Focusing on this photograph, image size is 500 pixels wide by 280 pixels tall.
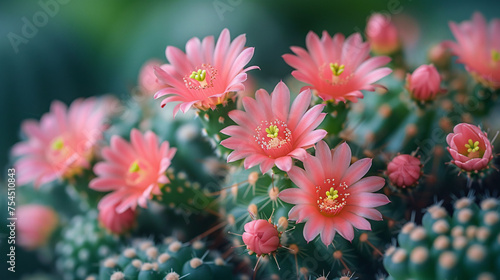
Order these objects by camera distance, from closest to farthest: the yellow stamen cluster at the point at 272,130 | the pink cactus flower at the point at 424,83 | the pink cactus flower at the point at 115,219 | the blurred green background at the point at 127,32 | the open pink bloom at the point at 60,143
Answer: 1. the yellow stamen cluster at the point at 272,130
2. the pink cactus flower at the point at 424,83
3. the pink cactus flower at the point at 115,219
4. the open pink bloom at the point at 60,143
5. the blurred green background at the point at 127,32

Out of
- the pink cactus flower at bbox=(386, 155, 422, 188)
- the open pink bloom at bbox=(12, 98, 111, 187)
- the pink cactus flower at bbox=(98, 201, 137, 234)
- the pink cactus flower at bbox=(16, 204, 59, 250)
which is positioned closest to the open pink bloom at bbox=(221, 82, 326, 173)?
the pink cactus flower at bbox=(386, 155, 422, 188)

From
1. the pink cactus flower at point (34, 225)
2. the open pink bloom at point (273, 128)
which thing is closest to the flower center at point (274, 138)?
the open pink bloom at point (273, 128)

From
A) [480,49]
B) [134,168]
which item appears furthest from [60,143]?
[480,49]

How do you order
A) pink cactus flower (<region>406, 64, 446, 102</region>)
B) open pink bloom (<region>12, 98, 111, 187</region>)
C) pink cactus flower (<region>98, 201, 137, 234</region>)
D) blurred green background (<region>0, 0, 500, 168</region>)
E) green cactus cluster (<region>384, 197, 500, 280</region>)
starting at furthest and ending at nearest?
blurred green background (<region>0, 0, 500, 168</region>) < open pink bloom (<region>12, 98, 111, 187</region>) < pink cactus flower (<region>98, 201, 137, 234</region>) < pink cactus flower (<region>406, 64, 446, 102</region>) < green cactus cluster (<region>384, 197, 500, 280</region>)

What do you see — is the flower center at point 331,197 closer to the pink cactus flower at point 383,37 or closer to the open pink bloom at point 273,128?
the open pink bloom at point 273,128

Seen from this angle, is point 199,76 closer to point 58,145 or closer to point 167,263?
point 167,263

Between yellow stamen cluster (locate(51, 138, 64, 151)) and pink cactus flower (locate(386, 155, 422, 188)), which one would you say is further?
yellow stamen cluster (locate(51, 138, 64, 151))

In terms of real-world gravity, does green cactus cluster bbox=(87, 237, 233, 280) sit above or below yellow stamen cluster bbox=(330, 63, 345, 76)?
below

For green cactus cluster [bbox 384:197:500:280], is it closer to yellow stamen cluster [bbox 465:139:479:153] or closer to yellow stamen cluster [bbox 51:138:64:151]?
yellow stamen cluster [bbox 465:139:479:153]
